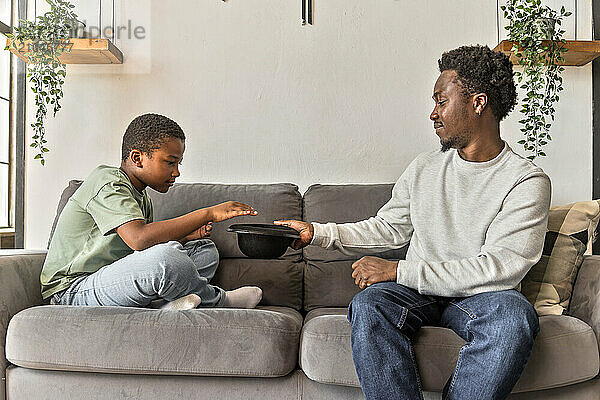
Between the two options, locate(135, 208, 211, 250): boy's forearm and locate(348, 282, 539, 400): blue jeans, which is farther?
locate(135, 208, 211, 250): boy's forearm

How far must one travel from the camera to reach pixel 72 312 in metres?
1.84

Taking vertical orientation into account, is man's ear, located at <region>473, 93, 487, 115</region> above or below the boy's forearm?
above

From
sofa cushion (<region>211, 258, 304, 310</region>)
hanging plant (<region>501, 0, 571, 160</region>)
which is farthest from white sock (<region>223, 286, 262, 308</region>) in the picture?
hanging plant (<region>501, 0, 571, 160</region>)

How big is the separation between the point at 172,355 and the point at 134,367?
0.35 ft

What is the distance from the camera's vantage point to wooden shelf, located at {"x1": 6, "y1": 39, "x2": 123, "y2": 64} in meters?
2.73

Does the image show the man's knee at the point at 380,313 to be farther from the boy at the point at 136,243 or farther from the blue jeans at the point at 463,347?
the boy at the point at 136,243

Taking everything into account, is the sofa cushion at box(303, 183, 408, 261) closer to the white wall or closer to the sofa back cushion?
the sofa back cushion

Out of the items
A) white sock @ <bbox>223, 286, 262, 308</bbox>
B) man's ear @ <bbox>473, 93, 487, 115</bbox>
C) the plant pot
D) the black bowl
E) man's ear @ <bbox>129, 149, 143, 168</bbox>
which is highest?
the plant pot

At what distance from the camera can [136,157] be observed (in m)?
2.22

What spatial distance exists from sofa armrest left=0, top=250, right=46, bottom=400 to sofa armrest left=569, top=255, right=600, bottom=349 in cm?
164

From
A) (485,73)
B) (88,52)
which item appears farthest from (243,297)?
(88,52)

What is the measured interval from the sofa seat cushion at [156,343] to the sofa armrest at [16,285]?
0.30ft

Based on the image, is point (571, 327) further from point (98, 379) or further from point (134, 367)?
point (98, 379)

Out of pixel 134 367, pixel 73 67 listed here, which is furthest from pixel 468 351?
pixel 73 67
